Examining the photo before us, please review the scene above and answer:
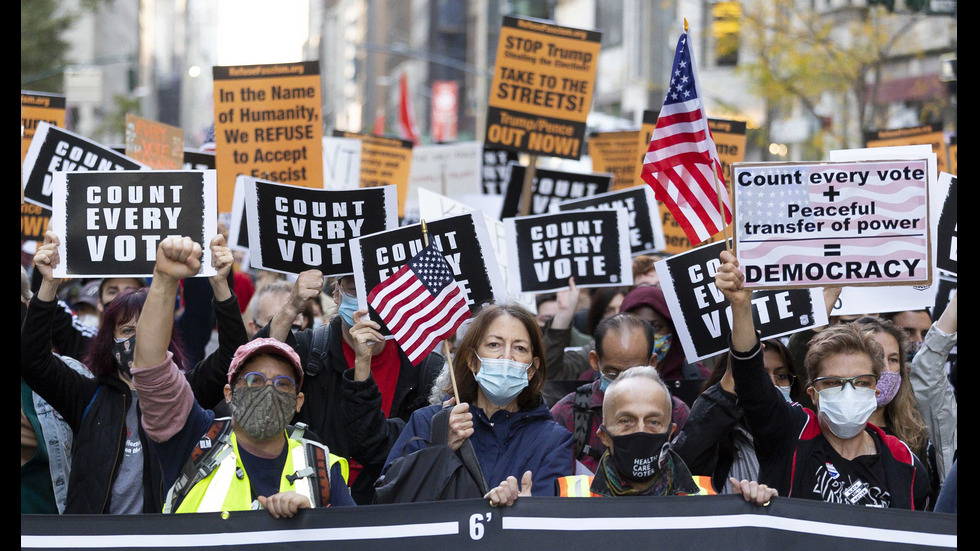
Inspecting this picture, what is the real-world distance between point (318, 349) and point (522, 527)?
1.75 m

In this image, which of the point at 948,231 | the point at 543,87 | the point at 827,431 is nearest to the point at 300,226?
the point at 827,431

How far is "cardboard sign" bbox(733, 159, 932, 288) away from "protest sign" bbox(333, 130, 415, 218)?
639 centimetres

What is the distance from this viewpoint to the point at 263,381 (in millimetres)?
4453

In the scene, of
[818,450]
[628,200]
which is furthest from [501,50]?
[818,450]

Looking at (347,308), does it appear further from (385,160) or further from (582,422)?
(385,160)

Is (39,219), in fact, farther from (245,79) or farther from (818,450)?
(818,450)

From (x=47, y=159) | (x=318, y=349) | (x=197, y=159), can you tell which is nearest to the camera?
(x=318, y=349)

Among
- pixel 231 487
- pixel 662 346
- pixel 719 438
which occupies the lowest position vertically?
pixel 231 487

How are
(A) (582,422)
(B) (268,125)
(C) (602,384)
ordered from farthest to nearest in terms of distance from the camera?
(B) (268,125), (C) (602,384), (A) (582,422)

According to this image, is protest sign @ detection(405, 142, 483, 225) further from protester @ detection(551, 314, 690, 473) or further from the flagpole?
protester @ detection(551, 314, 690, 473)

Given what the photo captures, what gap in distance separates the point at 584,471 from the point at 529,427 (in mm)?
367

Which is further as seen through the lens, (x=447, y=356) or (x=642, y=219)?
(x=642, y=219)

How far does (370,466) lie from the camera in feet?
16.7
